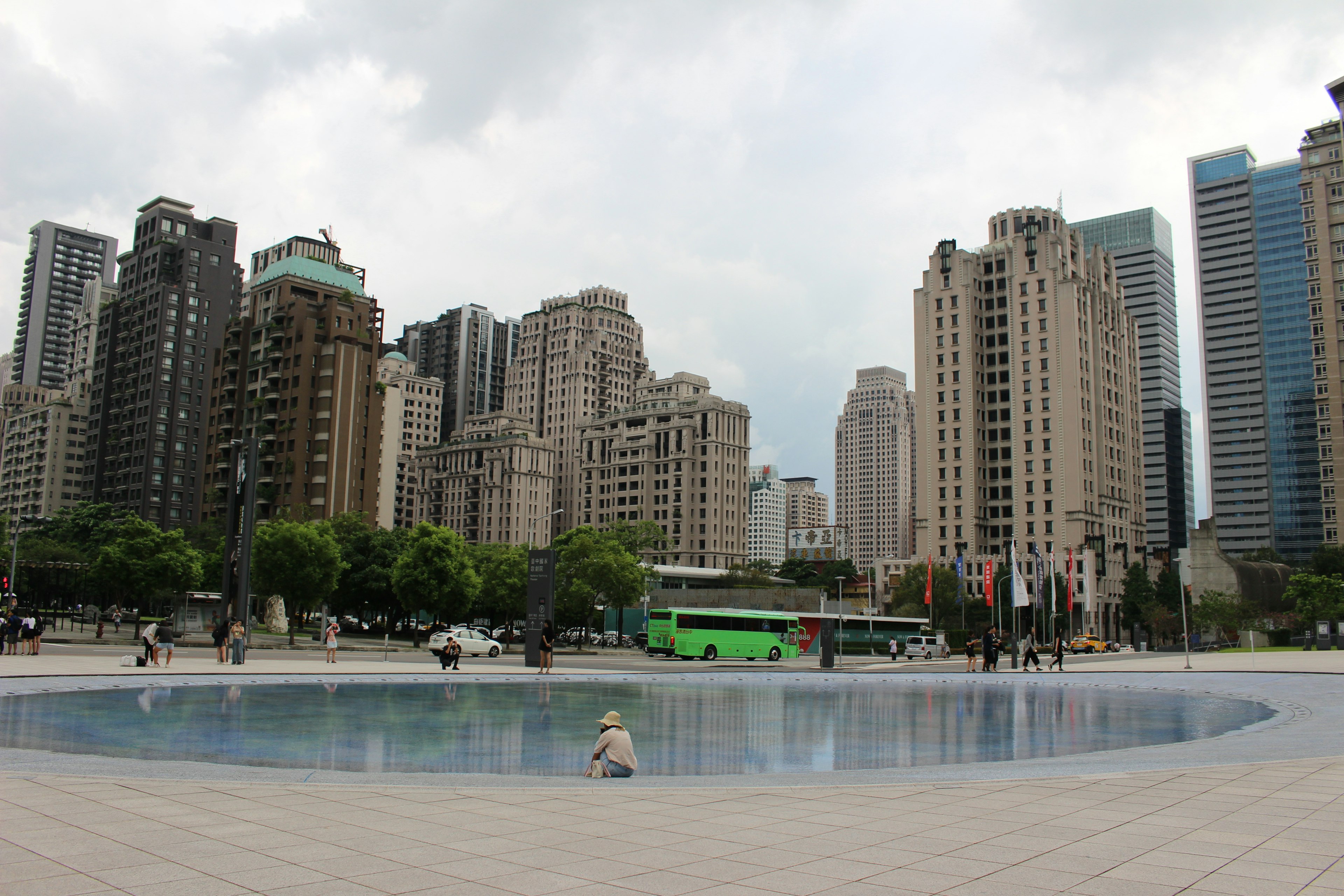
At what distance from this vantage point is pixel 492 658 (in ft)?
175

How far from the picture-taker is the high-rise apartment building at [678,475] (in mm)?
167625

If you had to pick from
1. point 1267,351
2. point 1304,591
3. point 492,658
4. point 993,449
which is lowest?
point 492,658

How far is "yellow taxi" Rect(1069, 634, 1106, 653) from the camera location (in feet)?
277

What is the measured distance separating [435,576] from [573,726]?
46.3 metres

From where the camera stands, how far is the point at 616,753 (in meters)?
12.7

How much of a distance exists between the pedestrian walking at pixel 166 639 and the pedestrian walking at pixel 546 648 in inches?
532

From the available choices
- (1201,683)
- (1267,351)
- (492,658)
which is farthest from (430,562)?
(1267,351)

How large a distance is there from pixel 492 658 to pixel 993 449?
96.9 m

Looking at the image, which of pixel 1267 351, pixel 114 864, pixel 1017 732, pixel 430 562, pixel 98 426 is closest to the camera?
pixel 114 864

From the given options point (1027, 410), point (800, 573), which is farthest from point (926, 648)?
point (800, 573)

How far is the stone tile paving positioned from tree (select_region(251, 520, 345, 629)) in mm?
52875

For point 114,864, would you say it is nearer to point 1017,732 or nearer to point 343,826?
point 343,826

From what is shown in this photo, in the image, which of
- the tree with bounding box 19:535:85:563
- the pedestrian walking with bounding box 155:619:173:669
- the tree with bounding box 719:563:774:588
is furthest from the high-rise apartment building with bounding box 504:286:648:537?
the pedestrian walking with bounding box 155:619:173:669

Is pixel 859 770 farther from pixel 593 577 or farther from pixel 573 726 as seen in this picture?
pixel 593 577
